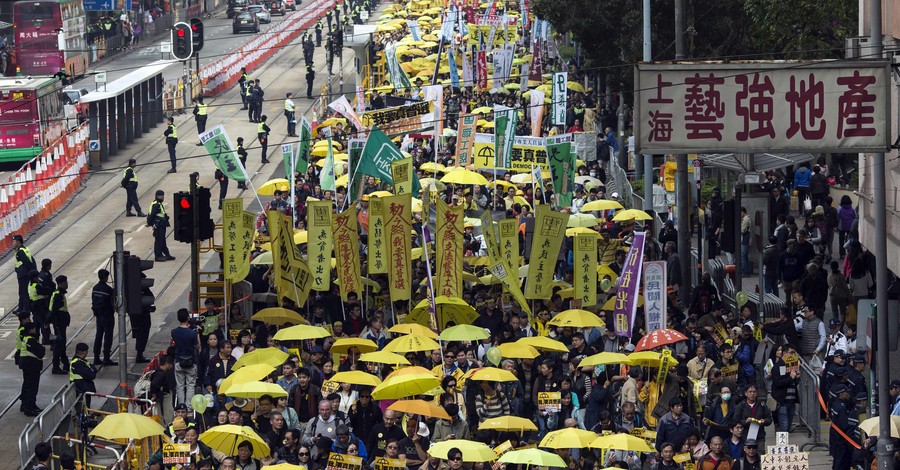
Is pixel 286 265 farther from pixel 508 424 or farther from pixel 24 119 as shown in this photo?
pixel 24 119

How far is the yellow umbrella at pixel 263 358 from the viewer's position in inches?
794

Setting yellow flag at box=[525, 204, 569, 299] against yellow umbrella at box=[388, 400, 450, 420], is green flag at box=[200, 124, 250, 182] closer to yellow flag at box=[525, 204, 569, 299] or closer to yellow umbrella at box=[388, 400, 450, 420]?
yellow flag at box=[525, 204, 569, 299]

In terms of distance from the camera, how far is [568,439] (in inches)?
661

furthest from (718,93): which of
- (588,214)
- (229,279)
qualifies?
(588,214)

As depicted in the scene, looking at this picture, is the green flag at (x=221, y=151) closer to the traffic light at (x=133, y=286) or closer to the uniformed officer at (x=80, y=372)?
the traffic light at (x=133, y=286)

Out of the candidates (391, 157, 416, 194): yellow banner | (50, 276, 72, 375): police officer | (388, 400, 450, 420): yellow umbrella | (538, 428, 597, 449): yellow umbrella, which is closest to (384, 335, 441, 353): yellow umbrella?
(388, 400, 450, 420): yellow umbrella

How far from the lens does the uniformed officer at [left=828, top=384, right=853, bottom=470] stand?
17.7 m

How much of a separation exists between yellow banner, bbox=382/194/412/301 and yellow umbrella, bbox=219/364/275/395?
464cm

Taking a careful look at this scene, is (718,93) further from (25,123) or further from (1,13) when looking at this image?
(1,13)

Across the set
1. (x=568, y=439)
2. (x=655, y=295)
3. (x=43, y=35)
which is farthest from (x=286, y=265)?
(x=43, y=35)

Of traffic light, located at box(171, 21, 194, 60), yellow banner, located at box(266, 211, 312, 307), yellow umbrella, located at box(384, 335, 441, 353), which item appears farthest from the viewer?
traffic light, located at box(171, 21, 194, 60)

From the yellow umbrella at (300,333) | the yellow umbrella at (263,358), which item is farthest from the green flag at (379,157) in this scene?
the yellow umbrella at (263,358)

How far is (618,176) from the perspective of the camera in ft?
122

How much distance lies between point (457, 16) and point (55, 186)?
2930 centimetres
